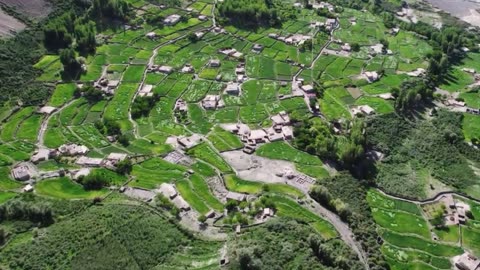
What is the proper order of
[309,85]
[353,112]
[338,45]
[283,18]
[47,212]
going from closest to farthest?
[47,212]
[353,112]
[309,85]
[338,45]
[283,18]

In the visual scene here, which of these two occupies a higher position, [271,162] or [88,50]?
[88,50]

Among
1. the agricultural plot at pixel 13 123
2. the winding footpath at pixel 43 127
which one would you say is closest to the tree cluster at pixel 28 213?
the winding footpath at pixel 43 127

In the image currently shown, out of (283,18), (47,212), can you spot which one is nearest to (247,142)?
(47,212)

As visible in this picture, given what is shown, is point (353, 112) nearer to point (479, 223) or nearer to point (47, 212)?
point (479, 223)

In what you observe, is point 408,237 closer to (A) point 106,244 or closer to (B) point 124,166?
(A) point 106,244

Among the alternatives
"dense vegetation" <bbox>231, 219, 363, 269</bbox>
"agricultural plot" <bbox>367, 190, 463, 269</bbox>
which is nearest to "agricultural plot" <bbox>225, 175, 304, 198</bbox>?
"dense vegetation" <bbox>231, 219, 363, 269</bbox>

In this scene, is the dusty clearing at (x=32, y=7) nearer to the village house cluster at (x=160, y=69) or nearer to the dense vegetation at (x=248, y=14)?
the village house cluster at (x=160, y=69)

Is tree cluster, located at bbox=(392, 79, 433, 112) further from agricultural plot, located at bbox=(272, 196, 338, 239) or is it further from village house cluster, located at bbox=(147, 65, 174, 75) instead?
village house cluster, located at bbox=(147, 65, 174, 75)
